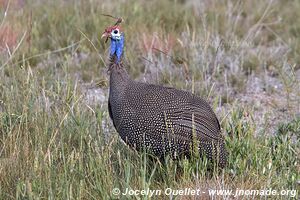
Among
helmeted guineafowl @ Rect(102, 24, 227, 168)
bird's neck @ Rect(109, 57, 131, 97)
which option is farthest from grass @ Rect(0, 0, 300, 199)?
bird's neck @ Rect(109, 57, 131, 97)

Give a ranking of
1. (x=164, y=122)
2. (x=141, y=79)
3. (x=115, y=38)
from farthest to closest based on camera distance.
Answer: (x=141, y=79) < (x=115, y=38) < (x=164, y=122)

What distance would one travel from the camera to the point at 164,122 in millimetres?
3348

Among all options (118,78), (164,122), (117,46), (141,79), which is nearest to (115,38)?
(117,46)

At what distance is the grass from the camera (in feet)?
10.4

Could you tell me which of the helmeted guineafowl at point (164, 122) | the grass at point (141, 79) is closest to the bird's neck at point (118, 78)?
the helmeted guineafowl at point (164, 122)

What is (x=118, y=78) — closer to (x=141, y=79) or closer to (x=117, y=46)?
(x=117, y=46)

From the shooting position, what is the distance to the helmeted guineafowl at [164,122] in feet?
10.9

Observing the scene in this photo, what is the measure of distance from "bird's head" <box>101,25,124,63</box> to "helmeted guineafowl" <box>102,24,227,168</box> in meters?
0.02

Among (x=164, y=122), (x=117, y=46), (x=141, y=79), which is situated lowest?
(x=141, y=79)

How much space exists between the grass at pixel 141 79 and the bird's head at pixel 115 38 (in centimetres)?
30

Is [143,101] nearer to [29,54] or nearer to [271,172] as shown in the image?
[271,172]

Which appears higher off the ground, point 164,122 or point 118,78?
point 118,78

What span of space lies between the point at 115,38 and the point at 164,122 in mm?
517

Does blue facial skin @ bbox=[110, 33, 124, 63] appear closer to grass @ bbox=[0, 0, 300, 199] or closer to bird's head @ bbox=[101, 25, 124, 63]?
bird's head @ bbox=[101, 25, 124, 63]
